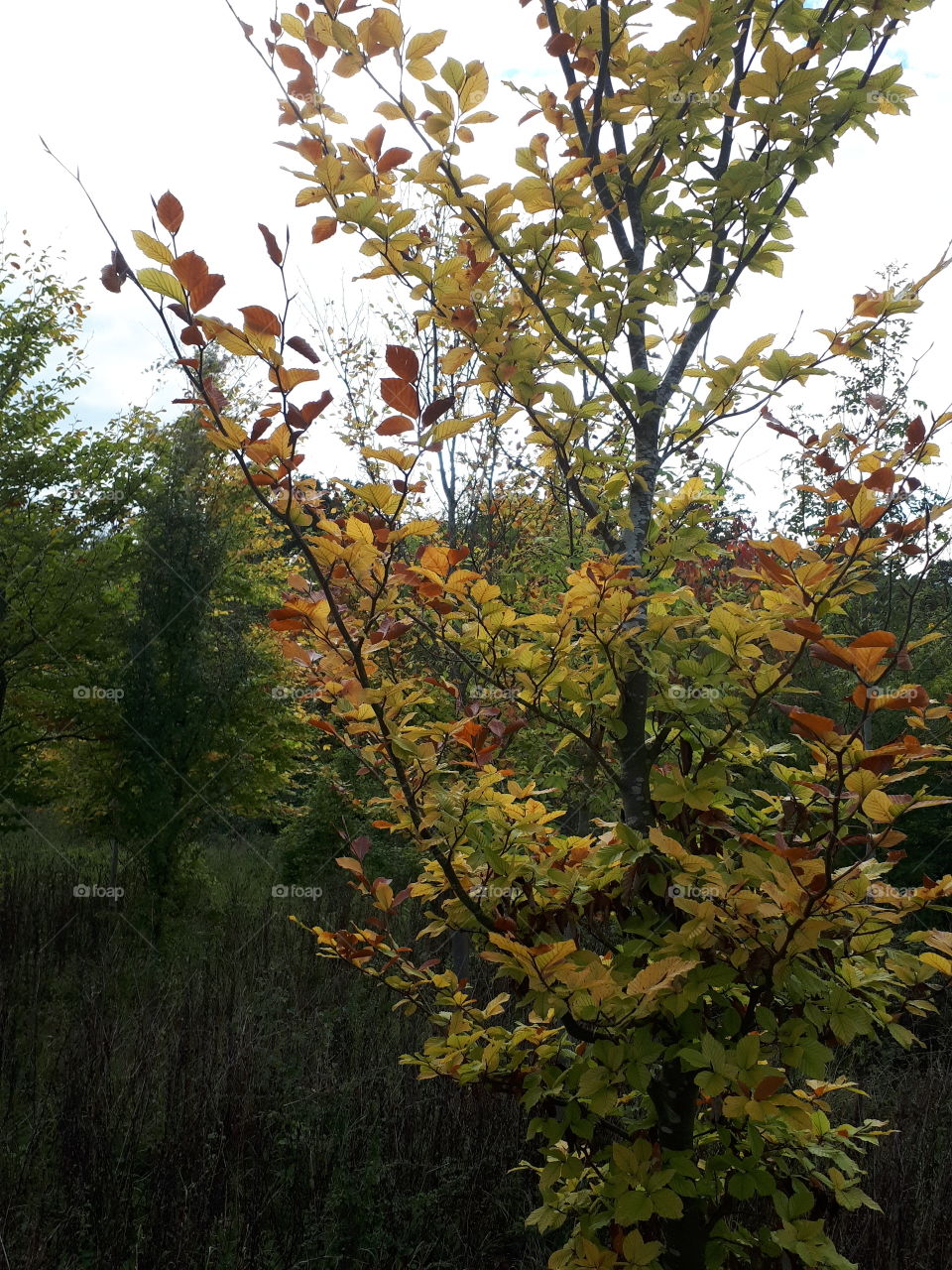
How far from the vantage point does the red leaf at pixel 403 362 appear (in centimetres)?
142

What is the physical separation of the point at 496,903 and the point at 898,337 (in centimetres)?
603

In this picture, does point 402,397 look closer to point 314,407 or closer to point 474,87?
point 314,407

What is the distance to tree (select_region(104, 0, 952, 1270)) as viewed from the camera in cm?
155

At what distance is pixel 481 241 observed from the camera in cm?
195

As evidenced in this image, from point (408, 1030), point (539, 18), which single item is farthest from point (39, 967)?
point (539, 18)

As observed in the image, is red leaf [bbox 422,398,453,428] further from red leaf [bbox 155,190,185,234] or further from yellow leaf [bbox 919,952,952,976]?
yellow leaf [bbox 919,952,952,976]

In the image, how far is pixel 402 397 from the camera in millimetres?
1474
